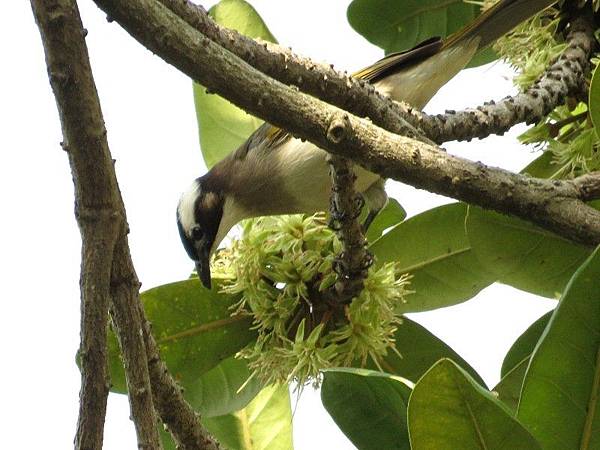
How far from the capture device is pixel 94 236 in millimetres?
2004

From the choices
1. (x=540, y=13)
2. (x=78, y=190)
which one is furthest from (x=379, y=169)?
(x=540, y=13)

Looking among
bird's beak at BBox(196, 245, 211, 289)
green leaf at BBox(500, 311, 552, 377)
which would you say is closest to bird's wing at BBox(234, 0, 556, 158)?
bird's beak at BBox(196, 245, 211, 289)

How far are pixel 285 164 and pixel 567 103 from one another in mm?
1589

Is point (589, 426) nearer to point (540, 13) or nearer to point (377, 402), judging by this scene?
point (377, 402)

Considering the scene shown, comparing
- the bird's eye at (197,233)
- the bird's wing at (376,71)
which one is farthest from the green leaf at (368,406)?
the bird's eye at (197,233)

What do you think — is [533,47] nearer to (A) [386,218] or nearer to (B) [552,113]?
(B) [552,113]

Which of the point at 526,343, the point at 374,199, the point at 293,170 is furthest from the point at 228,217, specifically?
the point at 526,343

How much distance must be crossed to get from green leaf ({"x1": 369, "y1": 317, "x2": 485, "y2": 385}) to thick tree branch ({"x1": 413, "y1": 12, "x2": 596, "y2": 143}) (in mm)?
675

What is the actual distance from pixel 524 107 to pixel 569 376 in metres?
1.31

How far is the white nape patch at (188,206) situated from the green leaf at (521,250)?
2.10 meters

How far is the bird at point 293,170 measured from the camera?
409cm

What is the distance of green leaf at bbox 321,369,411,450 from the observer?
233 centimetres

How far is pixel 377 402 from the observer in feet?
7.85

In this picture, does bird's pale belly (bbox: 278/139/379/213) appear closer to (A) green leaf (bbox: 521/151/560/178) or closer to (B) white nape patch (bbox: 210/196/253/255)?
(B) white nape patch (bbox: 210/196/253/255)
